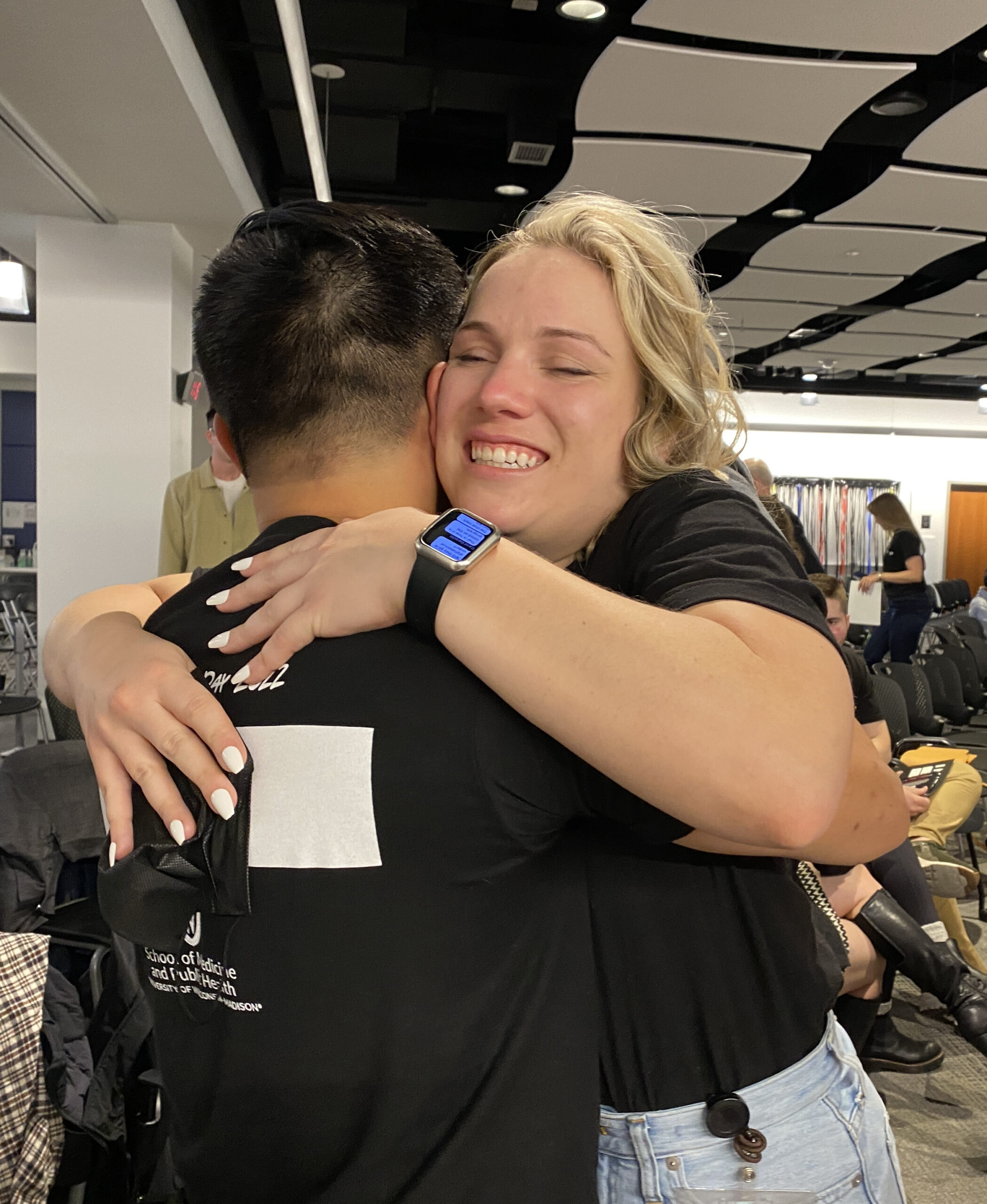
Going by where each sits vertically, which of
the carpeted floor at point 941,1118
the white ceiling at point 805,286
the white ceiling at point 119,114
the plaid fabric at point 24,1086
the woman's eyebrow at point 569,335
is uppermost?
the white ceiling at point 805,286

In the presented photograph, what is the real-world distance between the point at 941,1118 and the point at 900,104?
170 inches

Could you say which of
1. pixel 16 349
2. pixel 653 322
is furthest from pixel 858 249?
pixel 16 349

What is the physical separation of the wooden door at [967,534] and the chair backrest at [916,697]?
8.89 meters

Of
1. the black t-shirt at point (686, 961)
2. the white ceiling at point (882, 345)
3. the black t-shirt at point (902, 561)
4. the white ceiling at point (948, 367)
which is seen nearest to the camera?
the black t-shirt at point (686, 961)

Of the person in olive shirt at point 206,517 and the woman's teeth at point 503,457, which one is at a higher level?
the woman's teeth at point 503,457

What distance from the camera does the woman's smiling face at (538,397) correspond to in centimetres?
105

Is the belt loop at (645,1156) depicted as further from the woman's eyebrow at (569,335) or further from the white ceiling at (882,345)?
the white ceiling at (882,345)

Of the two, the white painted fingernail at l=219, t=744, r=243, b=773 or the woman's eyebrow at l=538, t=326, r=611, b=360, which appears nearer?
the white painted fingernail at l=219, t=744, r=243, b=773

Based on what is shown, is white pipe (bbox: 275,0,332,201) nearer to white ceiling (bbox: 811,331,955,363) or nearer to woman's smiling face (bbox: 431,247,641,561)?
woman's smiling face (bbox: 431,247,641,561)

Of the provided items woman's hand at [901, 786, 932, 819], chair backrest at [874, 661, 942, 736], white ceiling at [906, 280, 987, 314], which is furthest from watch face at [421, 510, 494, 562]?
white ceiling at [906, 280, 987, 314]

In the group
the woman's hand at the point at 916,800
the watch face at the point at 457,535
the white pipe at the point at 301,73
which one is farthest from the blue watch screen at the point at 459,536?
the woman's hand at the point at 916,800

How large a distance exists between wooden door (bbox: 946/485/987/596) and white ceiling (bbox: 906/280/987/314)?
5.60 metres

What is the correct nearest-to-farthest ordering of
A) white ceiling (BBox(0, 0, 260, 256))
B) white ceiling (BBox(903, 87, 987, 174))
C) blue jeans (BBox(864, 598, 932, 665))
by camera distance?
white ceiling (BBox(0, 0, 260, 256)), white ceiling (BBox(903, 87, 987, 174)), blue jeans (BBox(864, 598, 932, 665))

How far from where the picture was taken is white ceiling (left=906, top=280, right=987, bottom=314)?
7.88 metres
